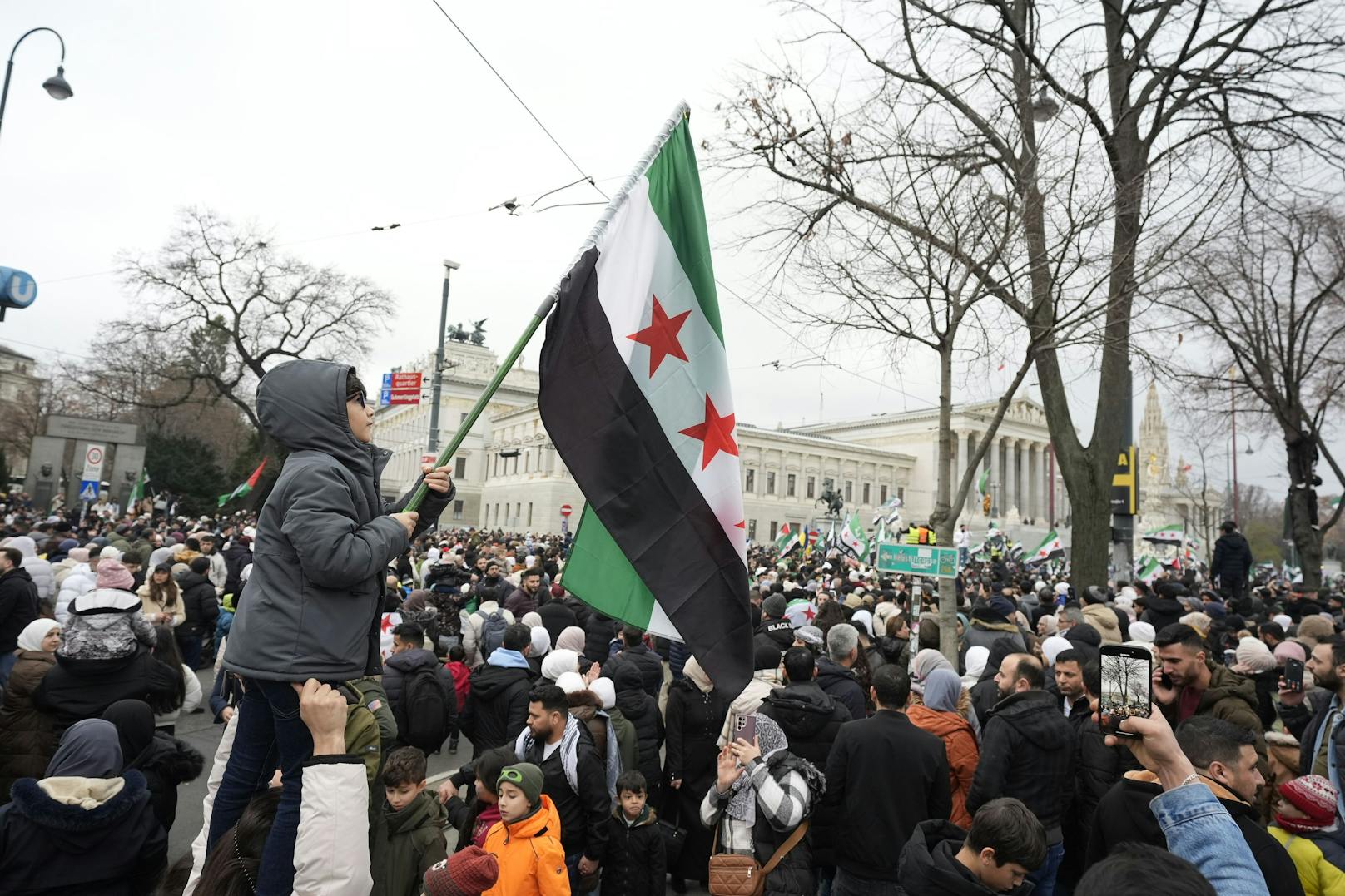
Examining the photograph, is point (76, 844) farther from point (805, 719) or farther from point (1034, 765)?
point (1034, 765)

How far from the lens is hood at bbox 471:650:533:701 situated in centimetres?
631

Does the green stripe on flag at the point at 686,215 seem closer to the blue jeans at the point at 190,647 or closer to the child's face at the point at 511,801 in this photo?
the child's face at the point at 511,801

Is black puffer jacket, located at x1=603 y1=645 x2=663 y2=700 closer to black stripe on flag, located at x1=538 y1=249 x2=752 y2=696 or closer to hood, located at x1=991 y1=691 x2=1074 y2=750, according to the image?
hood, located at x1=991 y1=691 x2=1074 y2=750

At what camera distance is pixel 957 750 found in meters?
5.05

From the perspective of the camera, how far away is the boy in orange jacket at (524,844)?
11.8ft

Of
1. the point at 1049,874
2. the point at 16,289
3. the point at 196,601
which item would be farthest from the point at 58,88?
the point at 1049,874

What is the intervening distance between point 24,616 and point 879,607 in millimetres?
10014

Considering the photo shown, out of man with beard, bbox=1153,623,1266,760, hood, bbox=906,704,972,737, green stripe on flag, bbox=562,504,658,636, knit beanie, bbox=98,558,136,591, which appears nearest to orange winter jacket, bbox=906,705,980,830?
hood, bbox=906,704,972,737

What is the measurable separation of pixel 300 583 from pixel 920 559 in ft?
30.5

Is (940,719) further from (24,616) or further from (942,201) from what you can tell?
(24,616)

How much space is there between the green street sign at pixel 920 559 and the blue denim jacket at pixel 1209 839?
792cm

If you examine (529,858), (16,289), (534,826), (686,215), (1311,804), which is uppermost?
(16,289)

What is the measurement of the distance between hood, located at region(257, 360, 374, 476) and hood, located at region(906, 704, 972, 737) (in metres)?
4.08

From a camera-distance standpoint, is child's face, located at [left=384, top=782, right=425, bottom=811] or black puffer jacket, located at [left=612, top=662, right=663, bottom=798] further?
black puffer jacket, located at [left=612, top=662, right=663, bottom=798]
